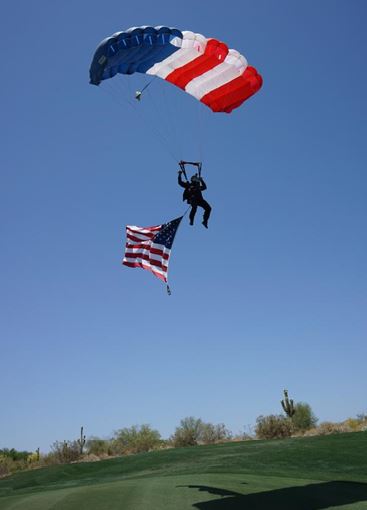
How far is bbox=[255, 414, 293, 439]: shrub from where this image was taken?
32.3 metres

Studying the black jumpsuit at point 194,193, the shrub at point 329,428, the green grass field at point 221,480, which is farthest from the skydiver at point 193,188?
the shrub at point 329,428

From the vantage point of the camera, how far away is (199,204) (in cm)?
1523

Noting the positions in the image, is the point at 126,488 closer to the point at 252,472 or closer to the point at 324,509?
the point at 324,509

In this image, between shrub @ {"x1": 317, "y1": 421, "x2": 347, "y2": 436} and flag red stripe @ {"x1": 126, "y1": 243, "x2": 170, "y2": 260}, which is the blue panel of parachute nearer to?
flag red stripe @ {"x1": 126, "y1": 243, "x2": 170, "y2": 260}

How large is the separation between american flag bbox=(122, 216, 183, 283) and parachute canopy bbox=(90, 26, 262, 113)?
4.52 m

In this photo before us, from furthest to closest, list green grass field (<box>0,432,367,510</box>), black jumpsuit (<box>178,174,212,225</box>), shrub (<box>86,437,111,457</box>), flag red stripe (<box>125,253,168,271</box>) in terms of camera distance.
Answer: shrub (<box>86,437,111,457</box>)
flag red stripe (<box>125,253,168,271</box>)
black jumpsuit (<box>178,174,212,225</box>)
green grass field (<box>0,432,367,510</box>)

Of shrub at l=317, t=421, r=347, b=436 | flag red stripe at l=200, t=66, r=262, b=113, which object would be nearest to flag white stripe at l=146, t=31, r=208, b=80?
flag red stripe at l=200, t=66, r=262, b=113

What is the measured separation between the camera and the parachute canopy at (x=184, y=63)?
43.5 feet

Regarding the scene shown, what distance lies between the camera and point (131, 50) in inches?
543

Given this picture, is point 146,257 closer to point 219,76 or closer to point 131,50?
point 219,76

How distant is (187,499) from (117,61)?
11.1 m

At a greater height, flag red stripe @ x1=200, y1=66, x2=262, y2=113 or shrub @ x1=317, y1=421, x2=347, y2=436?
flag red stripe @ x1=200, y1=66, x2=262, y2=113

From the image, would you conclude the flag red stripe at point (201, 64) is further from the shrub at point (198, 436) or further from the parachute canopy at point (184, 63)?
the shrub at point (198, 436)

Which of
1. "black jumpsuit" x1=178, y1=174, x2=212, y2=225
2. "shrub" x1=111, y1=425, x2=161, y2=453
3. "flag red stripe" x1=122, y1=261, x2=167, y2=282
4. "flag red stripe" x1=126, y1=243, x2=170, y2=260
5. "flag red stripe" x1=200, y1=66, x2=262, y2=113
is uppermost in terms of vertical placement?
"flag red stripe" x1=200, y1=66, x2=262, y2=113
